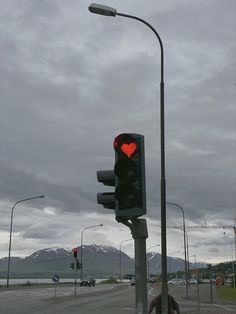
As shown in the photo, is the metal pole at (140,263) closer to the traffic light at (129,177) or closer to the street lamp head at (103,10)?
the traffic light at (129,177)

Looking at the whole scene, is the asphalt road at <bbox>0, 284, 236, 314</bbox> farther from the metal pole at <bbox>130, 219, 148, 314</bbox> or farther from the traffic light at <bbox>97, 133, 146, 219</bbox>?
the traffic light at <bbox>97, 133, 146, 219</bbox>

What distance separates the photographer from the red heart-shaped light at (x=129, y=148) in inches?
342

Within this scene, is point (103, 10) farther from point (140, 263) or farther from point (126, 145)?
point (140, 263)

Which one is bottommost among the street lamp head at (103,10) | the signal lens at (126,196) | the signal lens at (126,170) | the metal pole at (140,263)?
the metal pole at (140,263)

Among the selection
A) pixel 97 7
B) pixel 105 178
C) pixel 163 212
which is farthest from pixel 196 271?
pixel 105 178

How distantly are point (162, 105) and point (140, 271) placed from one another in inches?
298

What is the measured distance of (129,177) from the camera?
8.49 metres

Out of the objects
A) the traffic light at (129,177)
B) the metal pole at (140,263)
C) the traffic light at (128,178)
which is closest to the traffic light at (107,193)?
the traffic light at (128,178)

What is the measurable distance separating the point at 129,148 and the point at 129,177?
1.59ft

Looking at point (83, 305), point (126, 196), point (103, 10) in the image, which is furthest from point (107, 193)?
point (83, 305)

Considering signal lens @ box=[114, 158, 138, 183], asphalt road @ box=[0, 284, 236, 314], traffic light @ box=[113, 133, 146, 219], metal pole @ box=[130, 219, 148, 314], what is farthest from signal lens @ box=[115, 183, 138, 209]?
asphalt road @ box=[0, 284, 236, 314]

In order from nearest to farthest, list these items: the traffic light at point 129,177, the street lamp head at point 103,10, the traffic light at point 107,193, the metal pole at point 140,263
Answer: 1. the metal pole at point 140,263
2. the traffic light at point 129,177
3. the traffic light at point 107,193
4. the street lamp head at point 103,10

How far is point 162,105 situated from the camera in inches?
602

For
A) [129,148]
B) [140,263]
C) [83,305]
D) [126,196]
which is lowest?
[83,305]
